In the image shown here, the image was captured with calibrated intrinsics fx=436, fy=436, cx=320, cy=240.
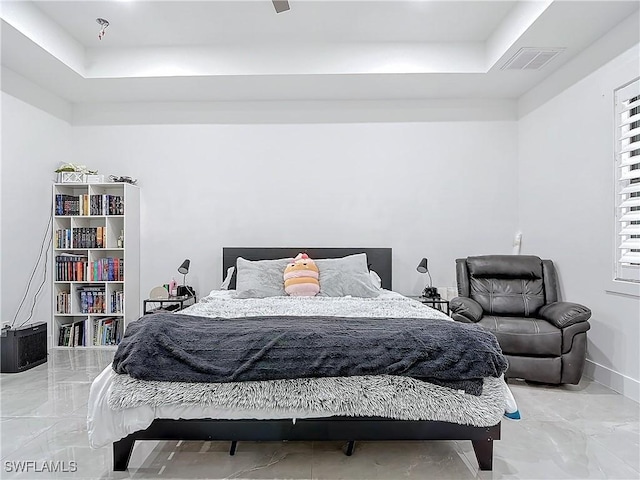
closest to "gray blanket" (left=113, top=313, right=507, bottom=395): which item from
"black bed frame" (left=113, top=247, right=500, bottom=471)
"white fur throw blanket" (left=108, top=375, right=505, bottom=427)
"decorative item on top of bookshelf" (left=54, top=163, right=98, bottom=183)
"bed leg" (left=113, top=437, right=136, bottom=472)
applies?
"white fur throw blanket" (left=108, top=375, right=505, bottom=427)

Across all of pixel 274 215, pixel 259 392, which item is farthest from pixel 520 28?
pixel 259 392

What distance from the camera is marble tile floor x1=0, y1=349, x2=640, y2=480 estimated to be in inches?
81.4

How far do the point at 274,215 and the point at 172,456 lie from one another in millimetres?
2940

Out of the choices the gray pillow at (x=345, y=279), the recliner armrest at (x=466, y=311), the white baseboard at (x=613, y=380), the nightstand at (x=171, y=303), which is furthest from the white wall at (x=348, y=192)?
the white baseboard at (x=613, y=380)

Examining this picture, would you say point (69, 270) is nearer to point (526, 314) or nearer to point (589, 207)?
point (526, 314)

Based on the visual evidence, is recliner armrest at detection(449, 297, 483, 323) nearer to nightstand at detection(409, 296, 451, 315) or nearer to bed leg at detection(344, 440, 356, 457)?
nightstand at detection(409, 296, 451, 315)

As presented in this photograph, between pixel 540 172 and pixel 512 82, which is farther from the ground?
pixel 512 82

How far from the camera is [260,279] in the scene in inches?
155

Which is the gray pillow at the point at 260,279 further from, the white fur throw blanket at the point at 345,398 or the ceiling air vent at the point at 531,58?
the ceiling air vent at the point at 531,58

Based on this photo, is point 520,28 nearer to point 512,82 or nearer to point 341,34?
point 512,82

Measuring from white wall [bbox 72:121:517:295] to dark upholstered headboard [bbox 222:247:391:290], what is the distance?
154 mm

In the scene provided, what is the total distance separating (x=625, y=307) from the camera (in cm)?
316

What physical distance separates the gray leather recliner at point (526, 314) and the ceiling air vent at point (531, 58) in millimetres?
1725

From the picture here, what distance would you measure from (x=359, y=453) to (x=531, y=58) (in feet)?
11.3
